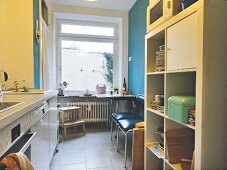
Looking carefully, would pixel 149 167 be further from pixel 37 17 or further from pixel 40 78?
pixel 37 17

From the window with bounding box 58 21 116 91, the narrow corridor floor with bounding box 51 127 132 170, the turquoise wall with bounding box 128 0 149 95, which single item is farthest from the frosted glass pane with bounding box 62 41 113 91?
the narrow corridor floor with bounding box 51 127 132 170

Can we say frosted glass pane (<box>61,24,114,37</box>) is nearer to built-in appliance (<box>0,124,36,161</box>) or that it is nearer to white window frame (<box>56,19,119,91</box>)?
white window frame (<box>56,19,119,91</box>)

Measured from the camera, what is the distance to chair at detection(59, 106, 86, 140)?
321 centimetres

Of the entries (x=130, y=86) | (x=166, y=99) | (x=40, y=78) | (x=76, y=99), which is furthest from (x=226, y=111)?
(x=76, y=99)

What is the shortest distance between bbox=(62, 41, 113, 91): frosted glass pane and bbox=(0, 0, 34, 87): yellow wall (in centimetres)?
185

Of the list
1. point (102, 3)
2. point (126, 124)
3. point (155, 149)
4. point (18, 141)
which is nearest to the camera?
point (18, 141)

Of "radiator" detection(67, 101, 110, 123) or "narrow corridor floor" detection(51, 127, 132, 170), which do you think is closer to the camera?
"narrow corridor floor" detection(51, 127, 132, 170)

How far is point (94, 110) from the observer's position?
13.0ft

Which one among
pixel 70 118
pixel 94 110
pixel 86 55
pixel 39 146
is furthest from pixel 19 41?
pixel 94 110

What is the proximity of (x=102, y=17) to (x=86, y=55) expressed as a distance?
0.93 metres

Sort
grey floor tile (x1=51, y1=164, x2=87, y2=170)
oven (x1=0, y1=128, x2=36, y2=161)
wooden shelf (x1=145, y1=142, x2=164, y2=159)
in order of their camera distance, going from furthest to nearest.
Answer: grey floor tile (x1=51, y1=164, x2=87, y2=170) → wooden shelf (x1=145, y1=142, x2=164, y2=159) → oven (x1=0, y1=128, x2=36, y2=161)

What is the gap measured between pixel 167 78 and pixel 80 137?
224cm

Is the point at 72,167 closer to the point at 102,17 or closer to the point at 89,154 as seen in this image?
the point at 89,154

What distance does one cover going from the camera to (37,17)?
2604 millimetres
